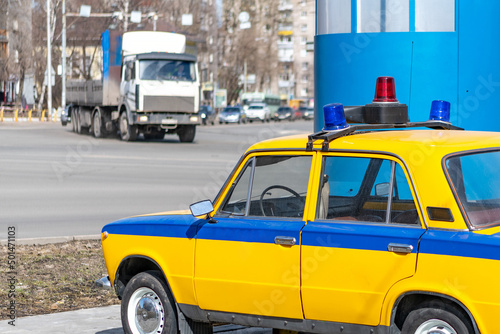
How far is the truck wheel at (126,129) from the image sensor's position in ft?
121

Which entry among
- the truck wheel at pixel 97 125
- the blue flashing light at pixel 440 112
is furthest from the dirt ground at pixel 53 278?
the truck wheel at pixel 97 125

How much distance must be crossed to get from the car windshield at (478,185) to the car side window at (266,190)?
97cm

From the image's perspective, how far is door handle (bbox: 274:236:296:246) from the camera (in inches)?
218

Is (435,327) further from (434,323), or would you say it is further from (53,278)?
(53,278)

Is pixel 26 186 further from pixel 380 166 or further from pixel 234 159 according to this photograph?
pixel 380 166

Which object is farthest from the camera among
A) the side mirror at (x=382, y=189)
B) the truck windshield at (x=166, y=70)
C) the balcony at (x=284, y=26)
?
the balcony at (x=284, y=26)

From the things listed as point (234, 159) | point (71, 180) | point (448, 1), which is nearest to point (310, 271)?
point (448, 1)

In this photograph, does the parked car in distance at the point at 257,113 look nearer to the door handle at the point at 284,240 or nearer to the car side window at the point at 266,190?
the car side window at the point at 266,190

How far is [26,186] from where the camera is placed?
1906 centimetres

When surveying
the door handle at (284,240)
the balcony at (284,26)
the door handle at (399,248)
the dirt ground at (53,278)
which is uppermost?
the balcony at (284,26)

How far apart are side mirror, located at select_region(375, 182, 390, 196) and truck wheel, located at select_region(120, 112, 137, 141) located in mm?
31538

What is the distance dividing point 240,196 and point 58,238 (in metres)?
5.65

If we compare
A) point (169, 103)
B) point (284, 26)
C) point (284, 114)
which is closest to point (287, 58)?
point (284, 26)

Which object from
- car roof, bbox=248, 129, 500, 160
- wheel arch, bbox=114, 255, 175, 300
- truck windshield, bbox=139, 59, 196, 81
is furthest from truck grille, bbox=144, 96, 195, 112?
car roof, bbox=248, 129, 500, 160
